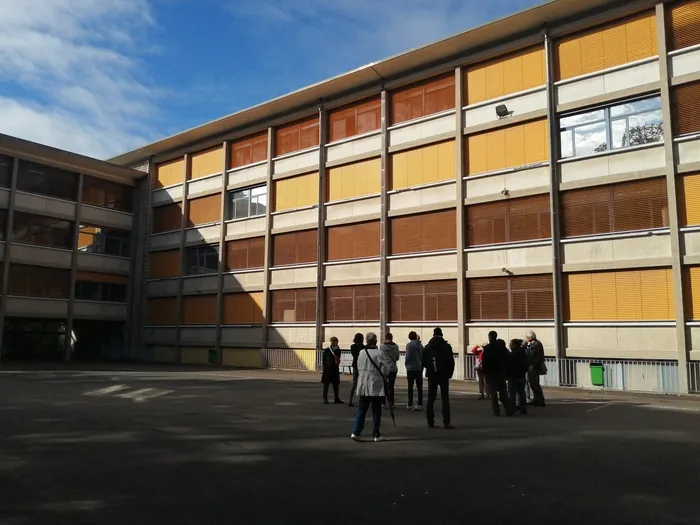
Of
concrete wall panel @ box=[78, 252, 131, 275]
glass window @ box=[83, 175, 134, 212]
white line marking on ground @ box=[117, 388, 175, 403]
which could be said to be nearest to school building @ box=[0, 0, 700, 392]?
concrete wall panel @ box=[78, 252, 131, 275]

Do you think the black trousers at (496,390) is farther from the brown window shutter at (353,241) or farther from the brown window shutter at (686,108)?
the brown window shutter at (353,241)

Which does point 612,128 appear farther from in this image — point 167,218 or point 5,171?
point 5,171

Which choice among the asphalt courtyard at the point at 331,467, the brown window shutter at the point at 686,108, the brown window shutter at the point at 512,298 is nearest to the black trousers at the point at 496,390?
the asphalt courtyard at the point at 331,467

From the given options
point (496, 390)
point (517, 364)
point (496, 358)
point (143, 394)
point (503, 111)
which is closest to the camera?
point (496, 358)

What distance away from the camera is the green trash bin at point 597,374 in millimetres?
21188

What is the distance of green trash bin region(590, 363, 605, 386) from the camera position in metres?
21.2

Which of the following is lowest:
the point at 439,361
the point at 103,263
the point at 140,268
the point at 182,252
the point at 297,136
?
the point at 439,361

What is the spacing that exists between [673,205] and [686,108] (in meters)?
3.44

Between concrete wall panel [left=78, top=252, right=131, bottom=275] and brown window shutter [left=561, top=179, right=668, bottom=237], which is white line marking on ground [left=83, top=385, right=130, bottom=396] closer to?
brown window shutter [left=561, top=179, right=668, bottom=237]

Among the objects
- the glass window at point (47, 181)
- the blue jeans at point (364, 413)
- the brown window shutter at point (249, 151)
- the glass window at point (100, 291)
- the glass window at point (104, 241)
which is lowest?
the blue jeans at point (364, 413)

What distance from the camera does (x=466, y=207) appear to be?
25656 mm

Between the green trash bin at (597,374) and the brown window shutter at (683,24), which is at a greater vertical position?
the brown window shutter at (683,24)

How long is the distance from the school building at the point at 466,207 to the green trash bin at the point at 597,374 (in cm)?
36

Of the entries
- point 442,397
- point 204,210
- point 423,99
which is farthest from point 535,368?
point 204,210
